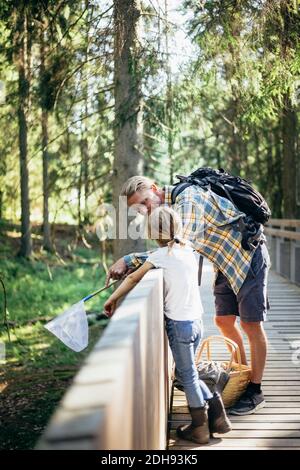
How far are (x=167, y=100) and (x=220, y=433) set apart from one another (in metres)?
4.49

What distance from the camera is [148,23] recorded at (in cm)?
699

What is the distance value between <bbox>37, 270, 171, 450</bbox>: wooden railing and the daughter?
581 mm

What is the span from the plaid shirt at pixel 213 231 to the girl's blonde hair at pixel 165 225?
0.19m

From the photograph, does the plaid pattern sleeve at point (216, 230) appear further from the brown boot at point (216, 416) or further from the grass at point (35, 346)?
the grass at point (35, 346)

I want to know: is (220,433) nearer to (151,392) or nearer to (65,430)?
(151,392)

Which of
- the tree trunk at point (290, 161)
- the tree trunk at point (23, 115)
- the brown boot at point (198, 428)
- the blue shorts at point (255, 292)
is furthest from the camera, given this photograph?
the tree trunk at point (290, 161)

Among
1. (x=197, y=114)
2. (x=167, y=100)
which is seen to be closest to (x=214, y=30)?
(x=167, y=100)

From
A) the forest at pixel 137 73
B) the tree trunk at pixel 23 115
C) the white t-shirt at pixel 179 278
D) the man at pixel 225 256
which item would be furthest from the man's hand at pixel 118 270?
the tree trunk at pixel 23 115

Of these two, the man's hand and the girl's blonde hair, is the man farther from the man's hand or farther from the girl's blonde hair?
the girl's blonde hair

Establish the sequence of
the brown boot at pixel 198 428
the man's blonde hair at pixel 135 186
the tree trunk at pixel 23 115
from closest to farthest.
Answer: the brown boot at pixel 198 428 → the man's blonde hair at pixel 135 186 → the tree trunk at pixel 23 115

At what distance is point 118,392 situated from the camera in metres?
1.50

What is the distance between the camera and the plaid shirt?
3.75 metres

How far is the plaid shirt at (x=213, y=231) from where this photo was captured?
3746mm

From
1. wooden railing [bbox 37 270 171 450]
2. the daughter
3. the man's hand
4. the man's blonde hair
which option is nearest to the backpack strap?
the man's blonde hair
